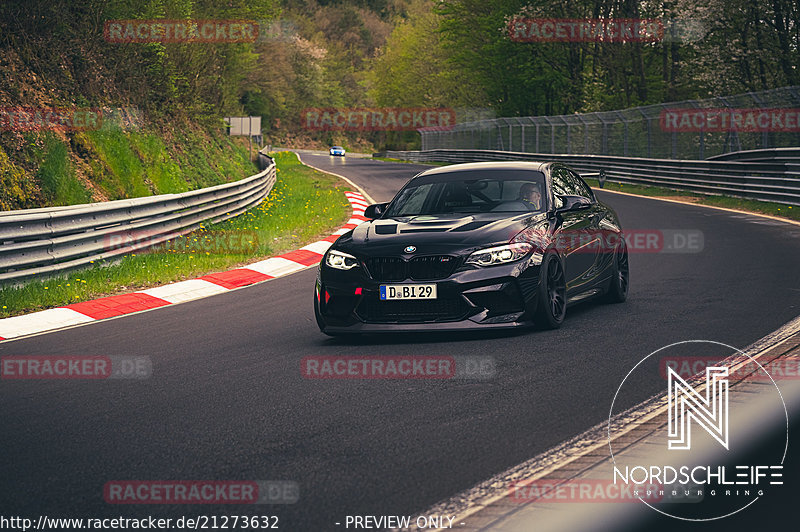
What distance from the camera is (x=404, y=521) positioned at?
13.0ft

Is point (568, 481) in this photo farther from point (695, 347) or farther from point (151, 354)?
point (151, 354)

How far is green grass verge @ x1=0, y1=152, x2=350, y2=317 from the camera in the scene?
11.3 m

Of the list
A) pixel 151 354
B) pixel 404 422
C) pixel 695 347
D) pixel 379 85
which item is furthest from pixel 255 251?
pixel 379 85
